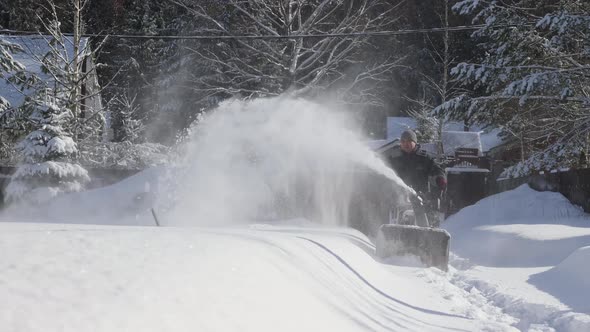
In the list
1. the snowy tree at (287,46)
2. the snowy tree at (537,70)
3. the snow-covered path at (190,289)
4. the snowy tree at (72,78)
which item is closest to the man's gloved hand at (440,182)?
the snow-covered path at (190,289)

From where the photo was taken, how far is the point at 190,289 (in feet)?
10.3

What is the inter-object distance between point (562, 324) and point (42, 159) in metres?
14.6

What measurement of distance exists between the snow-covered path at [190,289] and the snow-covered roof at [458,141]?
30.9 metres

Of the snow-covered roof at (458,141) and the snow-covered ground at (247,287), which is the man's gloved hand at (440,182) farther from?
the snow-covered roof at (458,141)

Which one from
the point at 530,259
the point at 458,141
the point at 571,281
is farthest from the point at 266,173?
the point at 458,141

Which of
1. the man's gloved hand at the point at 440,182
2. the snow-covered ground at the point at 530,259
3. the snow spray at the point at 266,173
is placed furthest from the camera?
the snow spray at the point at 266,173

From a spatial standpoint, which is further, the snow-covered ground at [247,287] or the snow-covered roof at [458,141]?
the snow-covered roof at [458,141]

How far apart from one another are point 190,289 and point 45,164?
14628 mm

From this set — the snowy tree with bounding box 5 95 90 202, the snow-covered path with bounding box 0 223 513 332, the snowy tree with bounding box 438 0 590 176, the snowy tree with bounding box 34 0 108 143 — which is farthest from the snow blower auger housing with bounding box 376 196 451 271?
the snowy tree with bounding box 34 0 108 143

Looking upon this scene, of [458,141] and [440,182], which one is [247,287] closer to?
[440,182]

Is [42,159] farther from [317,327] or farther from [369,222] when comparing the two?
[317,327]

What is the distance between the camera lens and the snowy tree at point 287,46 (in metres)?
24.7

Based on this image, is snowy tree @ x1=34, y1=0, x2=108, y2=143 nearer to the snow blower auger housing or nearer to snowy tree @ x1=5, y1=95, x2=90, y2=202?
snowy tree @ x1=5, y1=95, x2=90, y2=202

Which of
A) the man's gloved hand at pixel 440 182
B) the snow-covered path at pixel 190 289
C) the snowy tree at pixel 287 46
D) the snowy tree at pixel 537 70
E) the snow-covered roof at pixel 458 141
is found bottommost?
the snow-covered path at pixel 190 289
